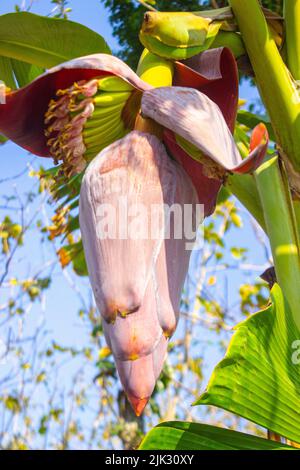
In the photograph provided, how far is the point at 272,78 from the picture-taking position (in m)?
0.65

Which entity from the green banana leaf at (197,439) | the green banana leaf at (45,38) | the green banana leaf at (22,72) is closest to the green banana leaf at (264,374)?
the green banana leaf at (197,439)

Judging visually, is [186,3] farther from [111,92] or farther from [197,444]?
[197,444]

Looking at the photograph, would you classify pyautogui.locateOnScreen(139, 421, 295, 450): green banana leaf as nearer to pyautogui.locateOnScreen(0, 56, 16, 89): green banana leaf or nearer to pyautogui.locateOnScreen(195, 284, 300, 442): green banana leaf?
pyautogui.locateOnScreen(195, 284, 300, 442): green banana leaf

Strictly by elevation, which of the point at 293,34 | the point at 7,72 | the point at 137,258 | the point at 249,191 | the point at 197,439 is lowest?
the point at 197,439

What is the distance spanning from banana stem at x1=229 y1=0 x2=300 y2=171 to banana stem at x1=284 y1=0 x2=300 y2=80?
29 mm

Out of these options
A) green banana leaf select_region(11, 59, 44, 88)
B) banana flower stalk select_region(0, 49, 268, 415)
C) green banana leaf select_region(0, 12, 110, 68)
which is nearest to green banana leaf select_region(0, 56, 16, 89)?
green banana leaf select_region(11, 59, 44, 88)

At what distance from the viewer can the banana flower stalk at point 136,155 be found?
0.46 meters

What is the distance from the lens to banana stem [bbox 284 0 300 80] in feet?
2.27

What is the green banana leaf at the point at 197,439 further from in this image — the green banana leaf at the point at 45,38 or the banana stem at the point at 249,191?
the green banana leaf at the point at 45,38

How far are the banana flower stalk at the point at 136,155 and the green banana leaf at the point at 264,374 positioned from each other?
5 centimetres

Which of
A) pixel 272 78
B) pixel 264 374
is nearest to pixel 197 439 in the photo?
pixel 264 374

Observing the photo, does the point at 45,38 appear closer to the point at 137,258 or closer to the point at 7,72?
the point at 7,72

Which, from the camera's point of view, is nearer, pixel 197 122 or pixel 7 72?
pixel 197 122

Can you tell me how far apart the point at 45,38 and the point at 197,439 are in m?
0.48
